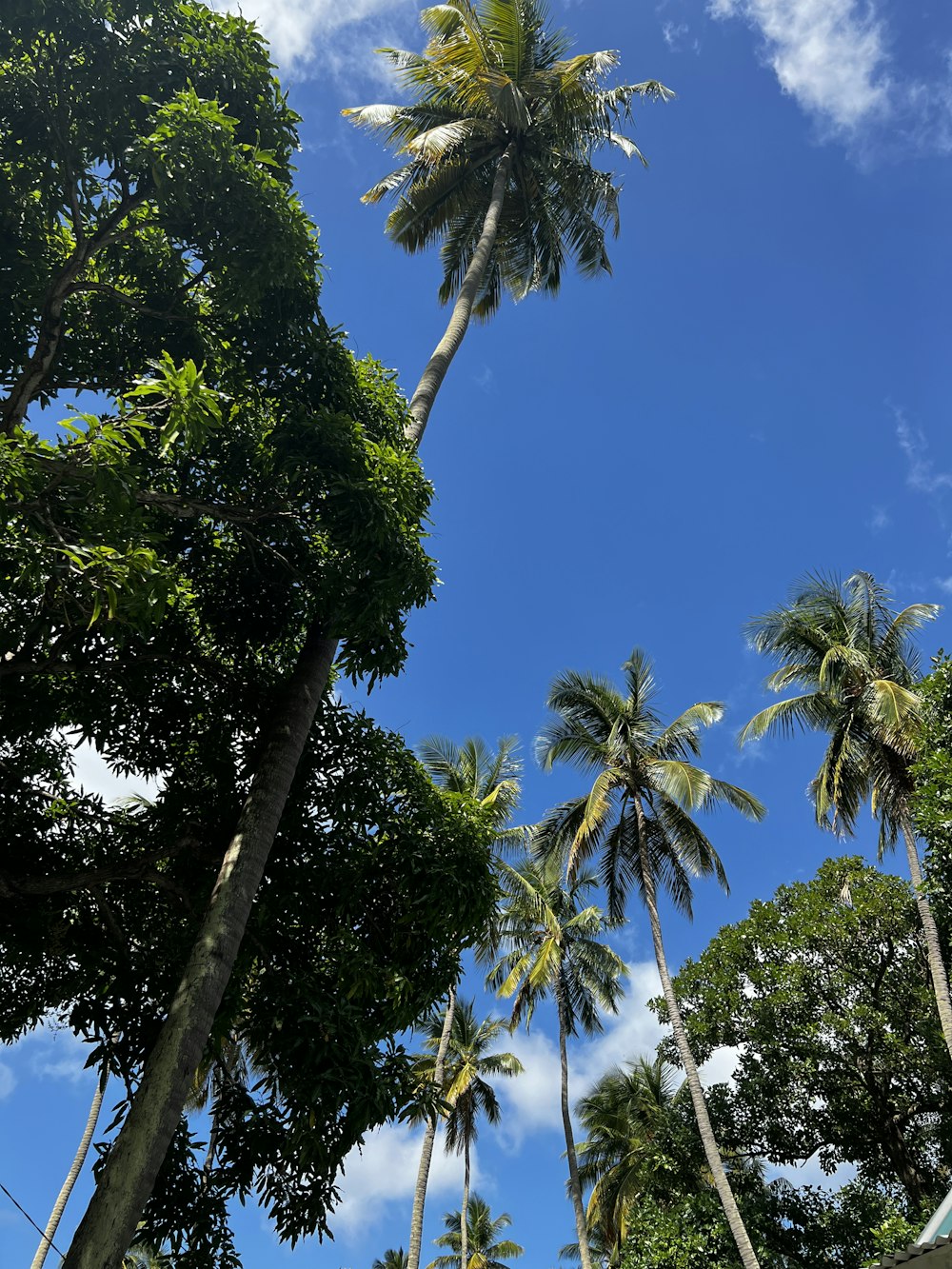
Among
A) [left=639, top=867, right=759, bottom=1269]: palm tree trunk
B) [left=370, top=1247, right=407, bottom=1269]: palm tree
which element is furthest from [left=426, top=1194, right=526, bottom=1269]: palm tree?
[left=639, top=867, right=759, bottom=1269]: palm tree trunk

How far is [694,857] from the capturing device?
69.5ft

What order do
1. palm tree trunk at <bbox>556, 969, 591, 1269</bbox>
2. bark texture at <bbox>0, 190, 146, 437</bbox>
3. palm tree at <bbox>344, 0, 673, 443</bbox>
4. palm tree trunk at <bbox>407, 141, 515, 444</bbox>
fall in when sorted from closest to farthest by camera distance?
bark texture at <bbox>0, 190, 146, 437</bbox> < palm tree trunk at <bbox>407, 141, 515, 444</bbox> < palm tree at <bbox>344, 0, 673, 443</bbox> < palm tree trunk at <bbox>556, 969, 591, 1269</bbox>

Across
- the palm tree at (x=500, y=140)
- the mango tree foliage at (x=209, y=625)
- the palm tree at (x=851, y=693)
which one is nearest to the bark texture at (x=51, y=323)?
the mango tree foliage at (x=209, y=625)

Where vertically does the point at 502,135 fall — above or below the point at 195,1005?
above

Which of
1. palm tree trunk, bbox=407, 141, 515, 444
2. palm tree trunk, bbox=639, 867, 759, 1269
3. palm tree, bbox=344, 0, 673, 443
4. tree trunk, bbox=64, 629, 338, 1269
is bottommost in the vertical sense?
tree trunk, bbox=64, 629, 338, 1269

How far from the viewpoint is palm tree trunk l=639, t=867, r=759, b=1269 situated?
1628 cm

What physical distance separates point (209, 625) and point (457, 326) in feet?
20.0

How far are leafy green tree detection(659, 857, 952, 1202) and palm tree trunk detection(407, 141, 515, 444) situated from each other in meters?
14.0

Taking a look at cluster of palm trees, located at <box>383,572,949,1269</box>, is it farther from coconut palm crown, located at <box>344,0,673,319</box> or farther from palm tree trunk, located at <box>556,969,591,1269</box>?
coconut palm crown, located at <box>344,0,673,319</box>

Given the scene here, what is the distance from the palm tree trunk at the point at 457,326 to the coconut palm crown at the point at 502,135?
65cm

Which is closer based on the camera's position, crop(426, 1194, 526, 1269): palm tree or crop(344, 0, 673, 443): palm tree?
crop(344, 0, 673, 443): palm tree

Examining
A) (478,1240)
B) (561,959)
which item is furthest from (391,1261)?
(561,959)

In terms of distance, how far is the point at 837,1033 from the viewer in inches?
690

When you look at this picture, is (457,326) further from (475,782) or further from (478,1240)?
(478,1240)
